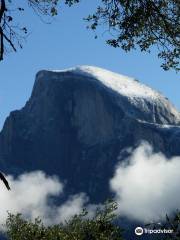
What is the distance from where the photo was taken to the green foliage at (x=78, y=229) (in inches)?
1882

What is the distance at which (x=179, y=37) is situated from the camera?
86.6 ft

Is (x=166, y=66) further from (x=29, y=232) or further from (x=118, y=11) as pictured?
(x=29, y=232)

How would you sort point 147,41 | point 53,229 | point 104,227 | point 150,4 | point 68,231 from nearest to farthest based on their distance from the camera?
point 150,4 < point 147,41 < point 104,227 < point 53,229 < point 68,231

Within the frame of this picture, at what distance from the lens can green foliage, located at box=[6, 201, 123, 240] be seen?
47.8m

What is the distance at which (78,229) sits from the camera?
61.9m

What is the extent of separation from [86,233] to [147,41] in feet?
98.3

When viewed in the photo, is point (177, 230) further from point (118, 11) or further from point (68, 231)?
point (68, 231)

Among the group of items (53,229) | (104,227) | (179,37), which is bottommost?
(179,37)

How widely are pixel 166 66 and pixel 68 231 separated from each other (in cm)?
3779

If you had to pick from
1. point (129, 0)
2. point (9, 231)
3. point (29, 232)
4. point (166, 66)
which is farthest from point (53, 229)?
point (129, 0)

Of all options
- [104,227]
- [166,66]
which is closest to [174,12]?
[166,66]

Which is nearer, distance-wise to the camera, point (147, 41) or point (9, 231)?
point (147, 41)

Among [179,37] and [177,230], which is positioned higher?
[179,37]

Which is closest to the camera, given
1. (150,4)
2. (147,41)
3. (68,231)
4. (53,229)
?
(150,4)
